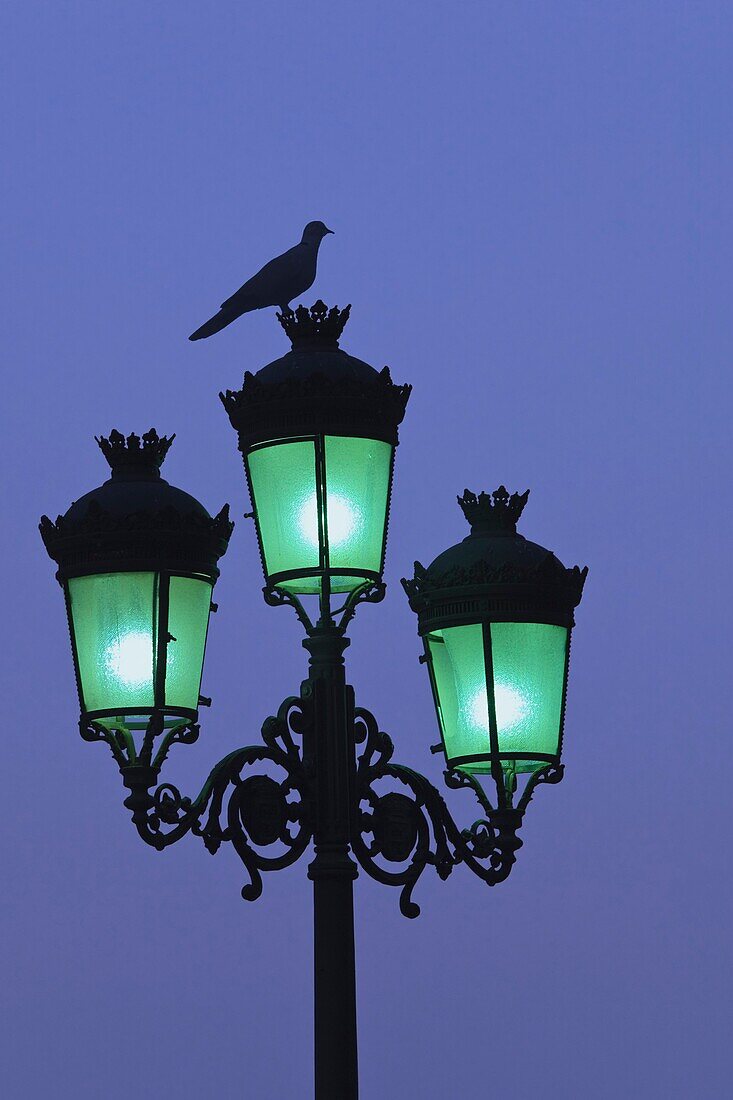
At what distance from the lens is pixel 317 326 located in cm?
760

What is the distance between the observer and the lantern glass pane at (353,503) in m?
7.12

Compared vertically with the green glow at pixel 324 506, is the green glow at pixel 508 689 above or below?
below

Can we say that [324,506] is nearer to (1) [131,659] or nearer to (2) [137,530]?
(2) [137,530]

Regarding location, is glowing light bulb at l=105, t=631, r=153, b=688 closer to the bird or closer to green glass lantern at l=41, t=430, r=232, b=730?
green glass lantern at l=41, t=430, r=232, b=730

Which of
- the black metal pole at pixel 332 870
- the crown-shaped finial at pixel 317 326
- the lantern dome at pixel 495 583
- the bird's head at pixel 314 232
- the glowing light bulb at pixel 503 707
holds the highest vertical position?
the bird's head at pixel 314 232

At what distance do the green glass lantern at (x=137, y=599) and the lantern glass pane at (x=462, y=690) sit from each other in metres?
1.05

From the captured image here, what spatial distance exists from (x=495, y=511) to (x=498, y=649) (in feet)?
2.42

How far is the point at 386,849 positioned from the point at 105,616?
1.34m

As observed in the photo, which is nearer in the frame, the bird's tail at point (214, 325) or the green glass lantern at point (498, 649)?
the green glass lantern at point (498, 649)

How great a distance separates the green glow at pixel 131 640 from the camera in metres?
6.90

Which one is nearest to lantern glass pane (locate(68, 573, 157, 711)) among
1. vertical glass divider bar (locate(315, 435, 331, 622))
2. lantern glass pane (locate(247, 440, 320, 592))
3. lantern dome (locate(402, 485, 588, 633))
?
lantern glass pane (locate(247, 440, 320, 592))

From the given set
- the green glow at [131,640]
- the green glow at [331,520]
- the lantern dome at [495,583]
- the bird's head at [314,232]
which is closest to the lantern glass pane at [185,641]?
the green glow at [131,640]

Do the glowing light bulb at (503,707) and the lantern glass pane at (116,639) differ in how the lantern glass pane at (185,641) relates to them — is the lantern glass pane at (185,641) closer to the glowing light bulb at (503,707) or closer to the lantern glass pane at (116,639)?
the lantern glass pane at (116,639)

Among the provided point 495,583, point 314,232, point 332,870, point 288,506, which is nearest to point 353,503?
point 288,506
